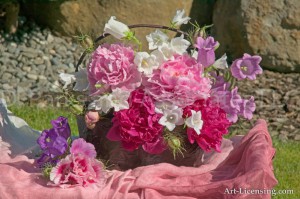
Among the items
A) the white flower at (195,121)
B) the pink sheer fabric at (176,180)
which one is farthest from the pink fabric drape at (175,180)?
the white flower at (195,121)

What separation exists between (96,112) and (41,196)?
451 millimetres

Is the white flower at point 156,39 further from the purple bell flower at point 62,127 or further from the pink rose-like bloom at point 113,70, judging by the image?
the purple bell flower at point 62,127

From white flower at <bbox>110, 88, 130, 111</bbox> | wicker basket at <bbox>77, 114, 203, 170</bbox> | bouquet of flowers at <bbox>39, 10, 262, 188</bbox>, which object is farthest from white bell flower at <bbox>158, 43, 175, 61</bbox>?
wicker basket at <bbox>77, 114, 203, 170</bbox>

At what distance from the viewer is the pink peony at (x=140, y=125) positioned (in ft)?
10.3

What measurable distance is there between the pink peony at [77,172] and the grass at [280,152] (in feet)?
5.14

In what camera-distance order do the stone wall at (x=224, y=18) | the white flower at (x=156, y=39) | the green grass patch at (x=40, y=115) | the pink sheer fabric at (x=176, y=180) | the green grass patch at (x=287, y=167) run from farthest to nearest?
the stone wall at (x=224, y=18)
the green grass patch at (x=40, y=115)
the green grass patch at (x=287, y=167)
the white flower at (x=156, y=39)
the pink sheer fabric at (x=176, y=180)

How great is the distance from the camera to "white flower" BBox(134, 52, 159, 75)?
3160 mm

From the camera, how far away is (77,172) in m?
3.08

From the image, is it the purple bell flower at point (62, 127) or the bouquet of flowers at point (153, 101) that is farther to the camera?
the purple bell flower at point (62, 127)

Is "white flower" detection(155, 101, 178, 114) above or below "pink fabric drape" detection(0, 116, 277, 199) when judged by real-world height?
above

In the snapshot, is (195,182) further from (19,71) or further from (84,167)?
(19,71)

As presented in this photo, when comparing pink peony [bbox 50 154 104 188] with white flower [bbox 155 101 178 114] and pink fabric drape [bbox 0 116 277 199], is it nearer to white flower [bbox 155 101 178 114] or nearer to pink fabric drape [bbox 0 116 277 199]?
pink fabric drape [bbox 0 116 277 199]

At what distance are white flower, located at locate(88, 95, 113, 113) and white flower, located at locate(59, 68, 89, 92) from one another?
0.41 feet

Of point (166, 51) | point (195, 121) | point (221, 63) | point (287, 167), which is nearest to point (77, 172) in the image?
point (195, 121)
